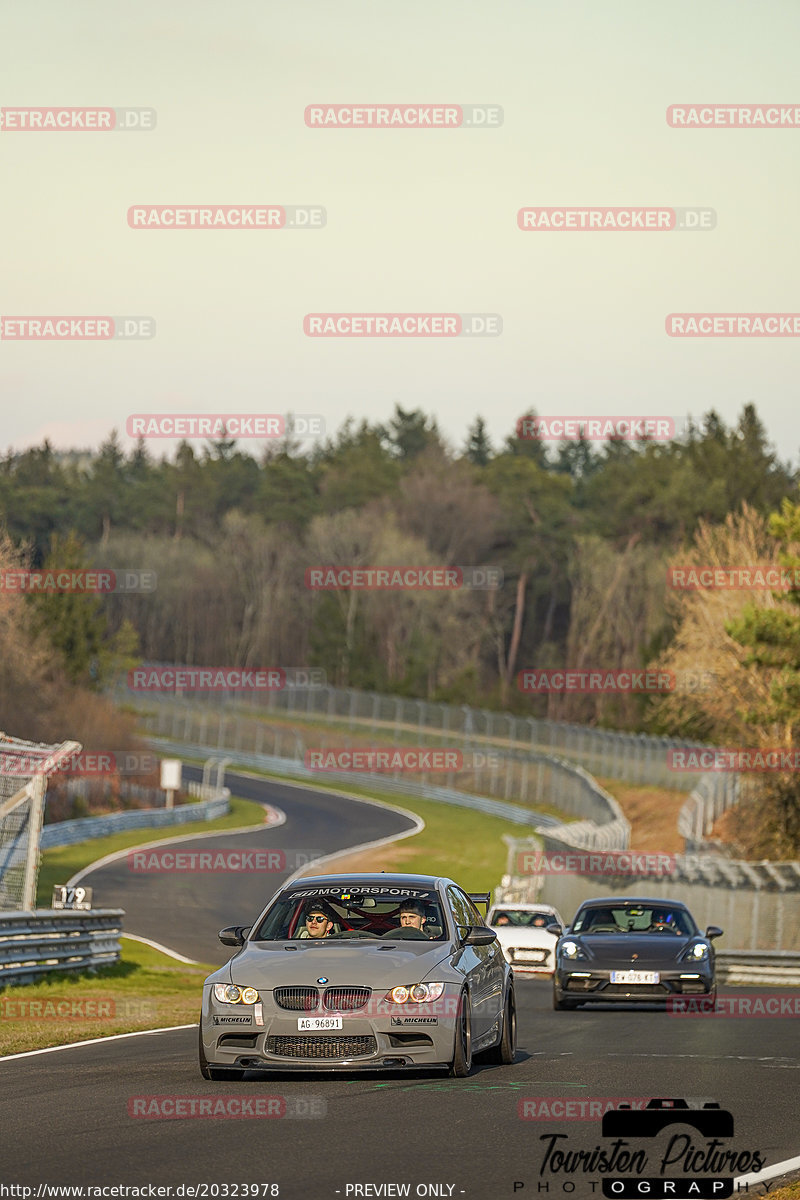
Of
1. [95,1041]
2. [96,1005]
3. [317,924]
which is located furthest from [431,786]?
[317,924]

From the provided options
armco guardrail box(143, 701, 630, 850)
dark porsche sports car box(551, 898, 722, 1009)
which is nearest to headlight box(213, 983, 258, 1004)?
dark porsche sports car box(551, 898, 722, 1009)

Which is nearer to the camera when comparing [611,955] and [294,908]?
[294,908]

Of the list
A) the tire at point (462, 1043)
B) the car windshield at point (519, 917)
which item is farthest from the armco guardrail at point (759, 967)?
the tire at point (462, 1043)

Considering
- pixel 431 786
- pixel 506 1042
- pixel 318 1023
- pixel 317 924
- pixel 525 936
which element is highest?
pixel 317 924

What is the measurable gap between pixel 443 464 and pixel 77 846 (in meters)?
81.8

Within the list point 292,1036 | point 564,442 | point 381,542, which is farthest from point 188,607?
point 292,1036

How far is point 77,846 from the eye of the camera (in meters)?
56.4

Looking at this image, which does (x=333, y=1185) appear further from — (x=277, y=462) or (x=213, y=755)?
(x=277, y=462)

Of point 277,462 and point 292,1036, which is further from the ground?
point 277,462

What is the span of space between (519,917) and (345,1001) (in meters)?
20.4

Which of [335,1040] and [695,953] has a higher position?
[335,1040]

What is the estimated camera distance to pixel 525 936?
99.4 feet

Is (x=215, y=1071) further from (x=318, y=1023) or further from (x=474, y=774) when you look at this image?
(x=474, y=774)

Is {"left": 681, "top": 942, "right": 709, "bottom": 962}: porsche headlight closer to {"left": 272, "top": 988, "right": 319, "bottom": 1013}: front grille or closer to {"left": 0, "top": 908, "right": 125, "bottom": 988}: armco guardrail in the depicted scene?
{"left": 0, "top": 908, "right": 125, "bottom": 988}: armco guardrail
